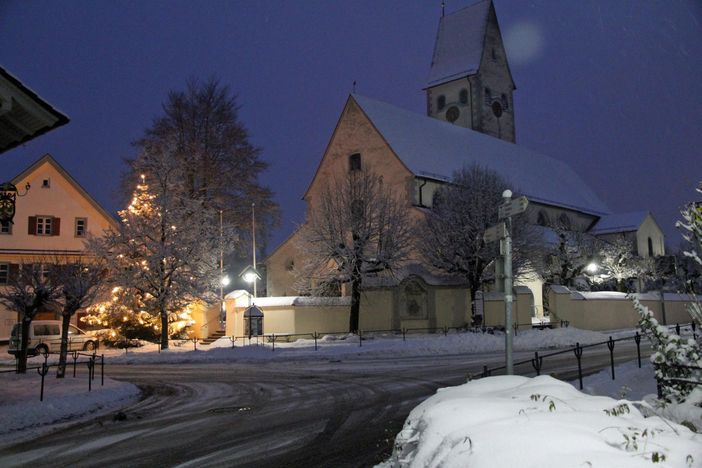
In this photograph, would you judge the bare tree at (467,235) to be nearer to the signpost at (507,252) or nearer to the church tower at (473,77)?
the church tower at (473,77)

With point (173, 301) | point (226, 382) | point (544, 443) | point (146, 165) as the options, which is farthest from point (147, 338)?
point (544, 443)

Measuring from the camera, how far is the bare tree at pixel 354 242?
34.3 meters

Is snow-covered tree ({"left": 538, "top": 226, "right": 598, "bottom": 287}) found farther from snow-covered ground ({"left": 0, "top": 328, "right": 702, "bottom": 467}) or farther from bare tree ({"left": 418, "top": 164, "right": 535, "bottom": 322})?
snow-covered ground ({"left": 0, "top": 328, "right": 702, "bottom": 467})

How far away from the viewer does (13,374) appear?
19.5 metres

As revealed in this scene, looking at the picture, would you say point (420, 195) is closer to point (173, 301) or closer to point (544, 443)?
point (173, 301)

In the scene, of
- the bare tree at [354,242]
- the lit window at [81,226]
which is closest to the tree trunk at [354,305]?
the bare tree at [354,242]

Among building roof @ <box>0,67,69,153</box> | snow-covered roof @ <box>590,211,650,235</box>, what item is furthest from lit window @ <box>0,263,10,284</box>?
snow-covered roof @ <box>590,211,650,235</box>

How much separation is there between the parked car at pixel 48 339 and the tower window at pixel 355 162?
68.8 feet

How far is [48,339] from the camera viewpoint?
31172 millimetres

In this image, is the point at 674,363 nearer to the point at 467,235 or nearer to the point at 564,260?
the point at 467,235

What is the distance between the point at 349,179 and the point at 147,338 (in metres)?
15.5

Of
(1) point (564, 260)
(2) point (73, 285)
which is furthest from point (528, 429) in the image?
(1) point (564, 260)

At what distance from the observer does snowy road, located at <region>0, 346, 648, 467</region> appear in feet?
28.0

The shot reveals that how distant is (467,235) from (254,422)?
26.2m
